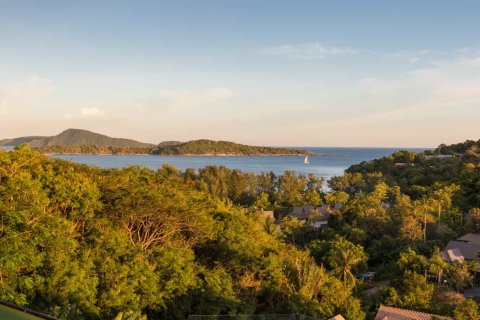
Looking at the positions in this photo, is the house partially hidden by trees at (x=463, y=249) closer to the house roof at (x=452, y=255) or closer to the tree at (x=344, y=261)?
the house roof at (x=452, y=255)

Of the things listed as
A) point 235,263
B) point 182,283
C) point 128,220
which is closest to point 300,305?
point 235,263

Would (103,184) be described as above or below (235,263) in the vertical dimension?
above

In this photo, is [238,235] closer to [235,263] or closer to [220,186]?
[235,263]

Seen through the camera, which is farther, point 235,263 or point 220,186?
point 220,186

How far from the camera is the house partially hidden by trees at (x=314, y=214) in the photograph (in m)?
36.0

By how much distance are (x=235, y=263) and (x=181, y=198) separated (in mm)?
2989

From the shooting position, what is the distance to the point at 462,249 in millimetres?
26516

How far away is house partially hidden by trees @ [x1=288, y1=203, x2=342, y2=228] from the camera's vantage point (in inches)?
1417

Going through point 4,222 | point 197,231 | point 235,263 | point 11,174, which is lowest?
point 235,263

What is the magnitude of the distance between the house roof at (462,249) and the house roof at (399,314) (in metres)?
10.2

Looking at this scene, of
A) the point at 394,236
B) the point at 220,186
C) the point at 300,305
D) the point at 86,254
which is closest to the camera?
the point at 86,254

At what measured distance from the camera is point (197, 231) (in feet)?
51.8

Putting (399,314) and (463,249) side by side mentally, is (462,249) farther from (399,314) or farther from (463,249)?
(399,314)

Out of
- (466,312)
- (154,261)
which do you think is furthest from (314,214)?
(154,261)
